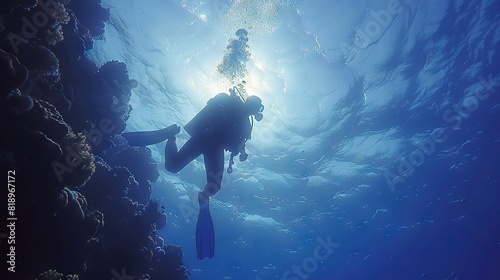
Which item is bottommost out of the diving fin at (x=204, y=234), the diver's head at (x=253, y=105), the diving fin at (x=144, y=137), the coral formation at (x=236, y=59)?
the diving fin at (x=204, y=234)

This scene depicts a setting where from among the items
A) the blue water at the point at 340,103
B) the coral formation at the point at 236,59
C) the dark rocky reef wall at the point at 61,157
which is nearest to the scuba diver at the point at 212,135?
the dark rocky reef wall at the point at 61,157

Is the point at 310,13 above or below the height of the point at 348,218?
below

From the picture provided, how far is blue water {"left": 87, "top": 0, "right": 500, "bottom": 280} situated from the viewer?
39.4 feet

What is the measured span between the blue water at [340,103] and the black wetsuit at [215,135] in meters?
5.95

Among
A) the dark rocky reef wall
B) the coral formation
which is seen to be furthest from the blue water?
the dark rocky reef wall

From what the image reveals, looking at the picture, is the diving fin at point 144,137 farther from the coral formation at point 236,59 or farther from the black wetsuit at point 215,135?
the coral formation at point 236,59

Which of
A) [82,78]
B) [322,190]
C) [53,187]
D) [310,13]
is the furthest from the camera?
[322,190]

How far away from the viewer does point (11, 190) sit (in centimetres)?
405

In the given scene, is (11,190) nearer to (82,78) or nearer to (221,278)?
(82,78)

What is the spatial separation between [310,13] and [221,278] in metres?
55.0

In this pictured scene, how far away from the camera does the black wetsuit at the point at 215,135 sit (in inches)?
267

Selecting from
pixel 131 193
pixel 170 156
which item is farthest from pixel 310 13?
pixel 131 193

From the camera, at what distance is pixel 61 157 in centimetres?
468

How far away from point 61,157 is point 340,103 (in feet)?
45.6
